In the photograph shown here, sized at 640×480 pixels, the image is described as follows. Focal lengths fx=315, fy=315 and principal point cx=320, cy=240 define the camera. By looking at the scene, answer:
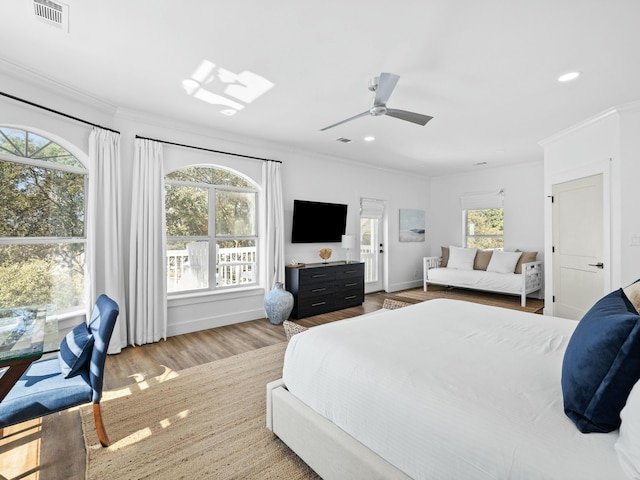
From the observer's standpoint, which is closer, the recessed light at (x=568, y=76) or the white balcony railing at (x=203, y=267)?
the recessed light at (x=568, y=76)

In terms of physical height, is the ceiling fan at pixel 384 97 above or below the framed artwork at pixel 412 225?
above

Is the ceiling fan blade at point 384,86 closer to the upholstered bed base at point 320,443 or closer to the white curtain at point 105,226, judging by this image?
the upholstered bed base at point 320,443

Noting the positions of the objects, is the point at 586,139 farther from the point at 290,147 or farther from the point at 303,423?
the point at 303,423

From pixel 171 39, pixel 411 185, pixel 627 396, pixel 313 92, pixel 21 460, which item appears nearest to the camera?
pixel 627 396

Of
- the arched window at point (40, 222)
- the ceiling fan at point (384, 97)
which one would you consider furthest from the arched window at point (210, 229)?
the ceiling fan at point (384, 97)

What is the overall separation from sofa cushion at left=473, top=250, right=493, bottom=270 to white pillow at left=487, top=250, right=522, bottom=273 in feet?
0.54

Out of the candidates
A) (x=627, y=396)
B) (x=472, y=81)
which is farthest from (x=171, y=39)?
(x=627, y=396)

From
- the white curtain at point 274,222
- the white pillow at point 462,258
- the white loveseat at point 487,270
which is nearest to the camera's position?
the white curtain at point 274,222

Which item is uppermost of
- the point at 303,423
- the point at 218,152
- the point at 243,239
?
the point at 218,152

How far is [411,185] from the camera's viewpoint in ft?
23.8

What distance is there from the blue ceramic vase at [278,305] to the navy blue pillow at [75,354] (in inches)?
99.5

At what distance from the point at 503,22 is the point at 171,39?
227 cm

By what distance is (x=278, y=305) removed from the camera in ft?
14.3

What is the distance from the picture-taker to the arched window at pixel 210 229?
4.10 metres
